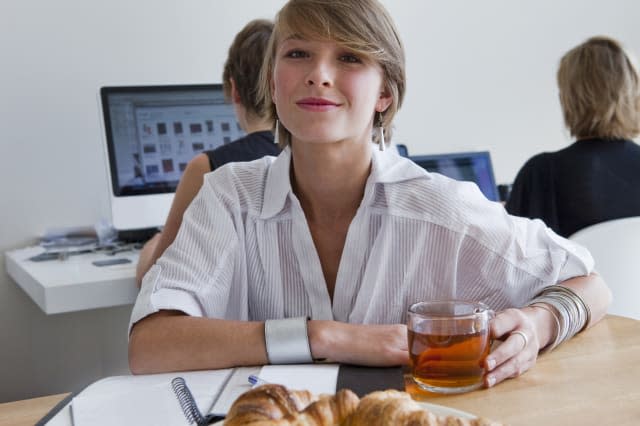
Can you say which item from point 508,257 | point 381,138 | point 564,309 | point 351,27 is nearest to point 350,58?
point 351,27

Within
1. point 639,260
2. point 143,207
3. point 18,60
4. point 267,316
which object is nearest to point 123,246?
point 143,207

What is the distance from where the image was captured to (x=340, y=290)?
3.71 ft

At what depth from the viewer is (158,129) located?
2.26 metres

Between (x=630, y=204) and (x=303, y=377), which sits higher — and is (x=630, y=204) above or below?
below

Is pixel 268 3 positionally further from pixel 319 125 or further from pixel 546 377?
pixel 546 377

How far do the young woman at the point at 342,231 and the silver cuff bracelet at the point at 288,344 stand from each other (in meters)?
0.15

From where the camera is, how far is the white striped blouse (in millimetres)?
1092

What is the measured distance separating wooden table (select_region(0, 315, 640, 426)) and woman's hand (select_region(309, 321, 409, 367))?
82 millimetres

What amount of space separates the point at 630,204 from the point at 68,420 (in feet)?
6.05

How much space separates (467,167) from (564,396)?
7.07ft

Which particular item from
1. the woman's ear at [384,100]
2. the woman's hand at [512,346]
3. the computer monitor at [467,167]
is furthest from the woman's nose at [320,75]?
the computer monitor at [467,167]

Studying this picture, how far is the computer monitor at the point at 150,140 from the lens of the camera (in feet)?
7.20

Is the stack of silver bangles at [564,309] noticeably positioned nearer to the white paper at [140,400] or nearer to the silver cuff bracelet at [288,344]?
the silver cuff bracelet at [288,344]

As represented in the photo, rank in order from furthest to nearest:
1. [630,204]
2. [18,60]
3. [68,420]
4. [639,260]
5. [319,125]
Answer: [18,60] < [630,204] < [639,260] < [319,125] < [68,420]
